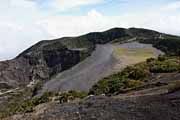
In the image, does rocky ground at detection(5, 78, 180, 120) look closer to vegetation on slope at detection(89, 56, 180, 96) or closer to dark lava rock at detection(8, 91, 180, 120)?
dark lava rock at detection(8, 91, 180, 120)

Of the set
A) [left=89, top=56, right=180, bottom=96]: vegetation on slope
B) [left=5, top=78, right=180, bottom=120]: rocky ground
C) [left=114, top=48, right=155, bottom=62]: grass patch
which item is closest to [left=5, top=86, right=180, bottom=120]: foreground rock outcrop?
[left=5, top=78, right=180, bottom=120]: rocky ground

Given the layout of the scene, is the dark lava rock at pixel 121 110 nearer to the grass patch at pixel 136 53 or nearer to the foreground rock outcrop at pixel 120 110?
the foreground rock outcrop at pixel 120 110

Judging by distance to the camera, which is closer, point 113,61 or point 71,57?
point 113,61

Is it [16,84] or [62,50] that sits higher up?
[62,50]

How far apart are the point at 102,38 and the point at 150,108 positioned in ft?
483

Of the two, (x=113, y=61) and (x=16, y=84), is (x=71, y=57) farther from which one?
(x=113, y=61)

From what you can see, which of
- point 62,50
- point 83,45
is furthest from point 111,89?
point 83,45

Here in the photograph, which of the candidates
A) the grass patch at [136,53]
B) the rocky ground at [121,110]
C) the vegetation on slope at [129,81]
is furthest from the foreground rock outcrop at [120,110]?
the grass patch at [136,53]

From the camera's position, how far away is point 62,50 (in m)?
144

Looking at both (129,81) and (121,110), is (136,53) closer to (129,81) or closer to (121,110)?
(129,81)

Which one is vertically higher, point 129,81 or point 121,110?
point 129,81

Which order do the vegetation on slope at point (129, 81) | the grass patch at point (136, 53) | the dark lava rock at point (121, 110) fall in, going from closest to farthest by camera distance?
1. the dark lava rock at point (121, 110)
2. the vegetation on slope at point (129, 81)
3. the grass patch at point (136, 53)

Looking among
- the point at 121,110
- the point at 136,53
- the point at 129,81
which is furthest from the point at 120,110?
the point at 136,53

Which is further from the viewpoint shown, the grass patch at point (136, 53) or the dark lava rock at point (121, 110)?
the grass patch at point (136, 53)
